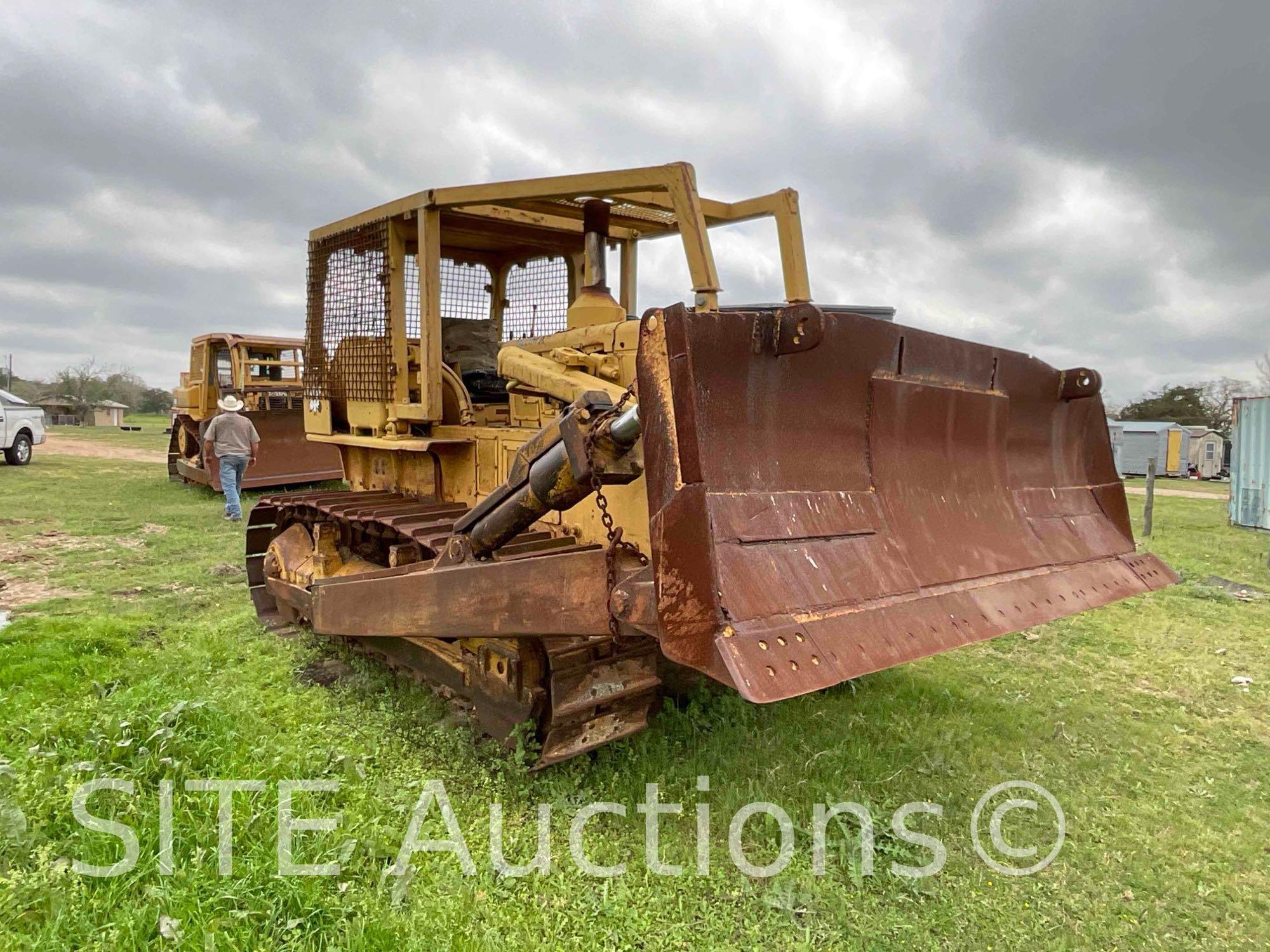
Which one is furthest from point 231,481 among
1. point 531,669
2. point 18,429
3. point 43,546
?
point 18,429

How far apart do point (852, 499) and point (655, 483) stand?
0.88m

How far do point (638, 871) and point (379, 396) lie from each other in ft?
9.86

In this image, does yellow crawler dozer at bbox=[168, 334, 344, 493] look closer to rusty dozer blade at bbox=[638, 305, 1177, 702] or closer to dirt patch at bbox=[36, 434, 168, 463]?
dirt patch at bbox=[36, 434, 168, 463]

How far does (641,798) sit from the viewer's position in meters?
3.02

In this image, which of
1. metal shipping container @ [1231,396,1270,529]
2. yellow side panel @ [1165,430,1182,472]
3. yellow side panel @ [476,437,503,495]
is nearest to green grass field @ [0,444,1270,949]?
yellow side panel @ [476,437,503,495]

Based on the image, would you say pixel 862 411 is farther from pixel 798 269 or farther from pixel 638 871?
pixel 638 871

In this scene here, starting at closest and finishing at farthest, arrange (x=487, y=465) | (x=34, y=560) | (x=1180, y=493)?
(x=487, y=465) → (x=34, y=560) → (x=1180, y=493)

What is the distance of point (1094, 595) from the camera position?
3031 mm

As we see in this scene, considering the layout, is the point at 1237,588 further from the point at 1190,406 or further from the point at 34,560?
the point at 1190,406

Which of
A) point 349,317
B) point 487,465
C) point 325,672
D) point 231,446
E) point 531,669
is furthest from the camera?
point 231,446

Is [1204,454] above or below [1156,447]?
below

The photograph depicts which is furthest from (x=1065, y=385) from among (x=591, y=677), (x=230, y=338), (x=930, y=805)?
(x=230, y=338)

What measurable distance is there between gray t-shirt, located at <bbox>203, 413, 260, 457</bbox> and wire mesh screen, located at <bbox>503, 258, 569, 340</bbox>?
633cm

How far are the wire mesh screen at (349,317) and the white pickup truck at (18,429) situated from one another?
54.0 ft
